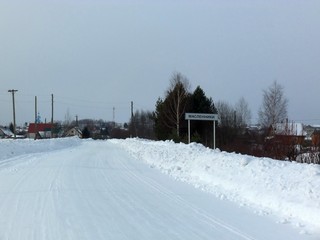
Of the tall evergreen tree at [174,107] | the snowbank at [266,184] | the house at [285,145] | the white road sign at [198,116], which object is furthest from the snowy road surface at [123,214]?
the tall evergreen tree at [174,107]

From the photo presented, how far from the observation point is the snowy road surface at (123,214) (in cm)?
718

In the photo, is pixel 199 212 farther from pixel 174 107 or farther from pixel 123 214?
pixel 174 107

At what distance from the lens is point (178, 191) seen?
475 inches

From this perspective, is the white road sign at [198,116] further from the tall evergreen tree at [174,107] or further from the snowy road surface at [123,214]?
the tall evergreen tree at [174,107]

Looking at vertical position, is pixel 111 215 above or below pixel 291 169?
below

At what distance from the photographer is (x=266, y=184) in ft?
33.2

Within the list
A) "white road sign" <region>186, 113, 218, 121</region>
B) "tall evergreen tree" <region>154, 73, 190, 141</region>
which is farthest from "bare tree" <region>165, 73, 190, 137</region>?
"white road sign" <region>186, 113, 218, 121</region>

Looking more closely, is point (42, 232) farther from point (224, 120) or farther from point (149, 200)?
point (224, 120)

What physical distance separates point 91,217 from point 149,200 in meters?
2.31

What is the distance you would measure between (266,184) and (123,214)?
11.7ft

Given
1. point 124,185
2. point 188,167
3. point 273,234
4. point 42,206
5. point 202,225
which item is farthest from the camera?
point 188,167

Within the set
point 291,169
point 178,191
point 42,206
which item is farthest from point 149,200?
point 291,169

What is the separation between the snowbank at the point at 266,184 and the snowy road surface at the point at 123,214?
1.67 feet

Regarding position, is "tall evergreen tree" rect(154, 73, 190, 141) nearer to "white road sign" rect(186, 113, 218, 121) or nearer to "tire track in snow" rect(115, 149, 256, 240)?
"white road sign" rect(186, 113, 218, 121)
